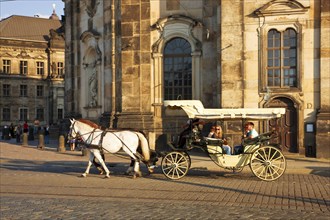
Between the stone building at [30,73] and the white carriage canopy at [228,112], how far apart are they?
63.8 metres

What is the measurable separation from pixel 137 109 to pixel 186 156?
11.4m

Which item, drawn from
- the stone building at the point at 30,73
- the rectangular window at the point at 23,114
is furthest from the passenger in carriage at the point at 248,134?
the rectangular window at the point at 23,114

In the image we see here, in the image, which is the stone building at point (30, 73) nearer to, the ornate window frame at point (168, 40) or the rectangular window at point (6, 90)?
the rectangular window at point (6, 90)

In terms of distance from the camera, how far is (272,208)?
32.5 ft

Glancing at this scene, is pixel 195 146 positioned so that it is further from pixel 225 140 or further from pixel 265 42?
pixel 265 42

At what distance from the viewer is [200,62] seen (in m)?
25.8

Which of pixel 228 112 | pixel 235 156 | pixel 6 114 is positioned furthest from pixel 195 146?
pixel 6 114

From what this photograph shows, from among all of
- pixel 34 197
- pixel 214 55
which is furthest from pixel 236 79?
pixel 34 197

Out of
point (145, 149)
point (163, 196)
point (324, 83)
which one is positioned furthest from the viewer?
point (324, 83)

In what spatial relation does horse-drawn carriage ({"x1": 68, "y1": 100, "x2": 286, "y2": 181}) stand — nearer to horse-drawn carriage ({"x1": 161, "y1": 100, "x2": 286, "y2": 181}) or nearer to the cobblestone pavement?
horse-drawn carriage ({"x1": 161, "y1": 100, "x2": 286, "y2": 181})

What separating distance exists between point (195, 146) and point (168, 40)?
12.3 meters

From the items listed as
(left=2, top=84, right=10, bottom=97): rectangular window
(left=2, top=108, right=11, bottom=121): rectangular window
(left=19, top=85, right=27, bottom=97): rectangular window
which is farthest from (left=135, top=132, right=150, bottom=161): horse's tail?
(left=19, top=85, right=27, bottom=97): rectangular window

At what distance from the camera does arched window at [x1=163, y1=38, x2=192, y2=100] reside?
86.4 feet

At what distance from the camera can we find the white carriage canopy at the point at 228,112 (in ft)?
48.7
